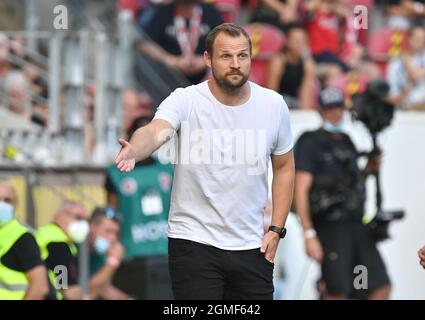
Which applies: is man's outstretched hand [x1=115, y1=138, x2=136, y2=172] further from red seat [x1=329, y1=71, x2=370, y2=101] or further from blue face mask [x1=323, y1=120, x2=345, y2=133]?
red seat [x1=329, y1=71, x2=370, y2=101]

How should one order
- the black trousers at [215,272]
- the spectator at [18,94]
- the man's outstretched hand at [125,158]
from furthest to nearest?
1. the spectator at [18,94]
2. the black trousers at [215,272]
3. the man's outstretched hand at [125,158]

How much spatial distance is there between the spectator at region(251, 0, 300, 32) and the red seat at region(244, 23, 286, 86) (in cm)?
10

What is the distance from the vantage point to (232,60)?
7.12 m

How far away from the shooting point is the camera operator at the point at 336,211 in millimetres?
11805

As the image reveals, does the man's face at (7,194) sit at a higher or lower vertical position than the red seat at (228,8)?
lower

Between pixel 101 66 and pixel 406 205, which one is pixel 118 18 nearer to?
pixel 101 66

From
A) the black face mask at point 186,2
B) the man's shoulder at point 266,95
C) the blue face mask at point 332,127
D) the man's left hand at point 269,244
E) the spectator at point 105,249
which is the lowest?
the spectator at point 105,249

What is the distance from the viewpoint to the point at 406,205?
13570 mm

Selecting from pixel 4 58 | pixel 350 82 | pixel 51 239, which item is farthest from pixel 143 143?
pixel 350 82

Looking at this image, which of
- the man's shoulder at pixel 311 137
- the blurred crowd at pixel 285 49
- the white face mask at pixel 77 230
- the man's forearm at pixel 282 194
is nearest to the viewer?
the man's forearm at pixel 282 194

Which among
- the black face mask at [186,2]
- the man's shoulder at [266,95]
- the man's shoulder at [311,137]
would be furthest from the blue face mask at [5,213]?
the black face mask at [186,2]

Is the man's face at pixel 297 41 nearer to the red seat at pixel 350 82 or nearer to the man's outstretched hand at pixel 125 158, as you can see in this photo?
the red seat at pixel 350 82

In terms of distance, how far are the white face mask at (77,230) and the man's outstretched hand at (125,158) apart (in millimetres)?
4697

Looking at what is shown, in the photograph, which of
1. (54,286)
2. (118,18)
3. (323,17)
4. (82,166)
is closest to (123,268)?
(82,166)
